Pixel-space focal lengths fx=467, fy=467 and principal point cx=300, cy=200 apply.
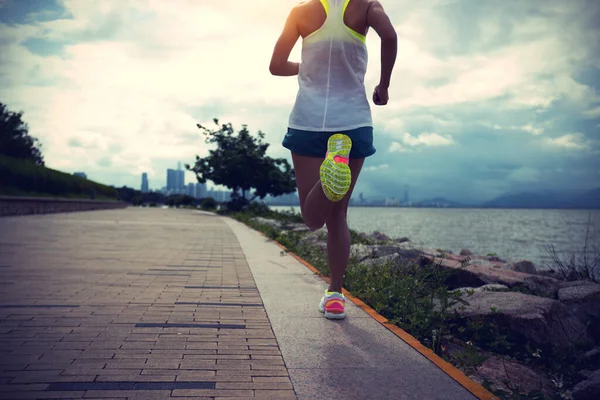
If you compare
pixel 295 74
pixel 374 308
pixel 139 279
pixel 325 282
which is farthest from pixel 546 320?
pixel 139 279

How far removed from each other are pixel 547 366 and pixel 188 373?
2407 mm

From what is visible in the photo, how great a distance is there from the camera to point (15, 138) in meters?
29.5

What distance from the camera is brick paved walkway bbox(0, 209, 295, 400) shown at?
210 cm

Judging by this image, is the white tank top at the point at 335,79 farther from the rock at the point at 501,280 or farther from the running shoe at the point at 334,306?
the rock at the point at 501,280

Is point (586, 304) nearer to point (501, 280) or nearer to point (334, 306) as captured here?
→ point (501, 280)

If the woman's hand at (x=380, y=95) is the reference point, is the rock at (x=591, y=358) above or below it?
below

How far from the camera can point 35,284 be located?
444 cm

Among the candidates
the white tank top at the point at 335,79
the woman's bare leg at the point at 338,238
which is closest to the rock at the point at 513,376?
the woman's bare leg at the point at 338,238

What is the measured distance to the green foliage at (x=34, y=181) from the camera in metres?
19.7

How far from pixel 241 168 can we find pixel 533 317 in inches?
1027

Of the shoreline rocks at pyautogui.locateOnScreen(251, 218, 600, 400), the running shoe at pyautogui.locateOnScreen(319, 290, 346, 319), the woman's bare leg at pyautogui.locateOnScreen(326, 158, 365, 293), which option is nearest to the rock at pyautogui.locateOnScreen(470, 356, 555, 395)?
the shoreline rocks at pyautogui.locateOnScreen(251, 218, 600, 400)

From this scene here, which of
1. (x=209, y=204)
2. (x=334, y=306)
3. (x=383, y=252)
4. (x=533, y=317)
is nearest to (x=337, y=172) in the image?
(x=334, y=306)

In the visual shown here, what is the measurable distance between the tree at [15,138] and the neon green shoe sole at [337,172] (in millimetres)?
26360

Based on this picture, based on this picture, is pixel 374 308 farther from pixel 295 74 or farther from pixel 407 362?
pixel 295 74
